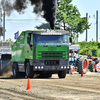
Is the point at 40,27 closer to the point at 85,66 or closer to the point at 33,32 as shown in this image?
the point at 85,66

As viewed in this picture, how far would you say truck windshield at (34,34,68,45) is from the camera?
2089cm

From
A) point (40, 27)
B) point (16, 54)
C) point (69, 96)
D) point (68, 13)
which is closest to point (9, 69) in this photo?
point (16, 54)

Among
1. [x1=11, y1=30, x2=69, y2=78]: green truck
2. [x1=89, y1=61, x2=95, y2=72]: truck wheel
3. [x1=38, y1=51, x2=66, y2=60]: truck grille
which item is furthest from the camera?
[x1=89, y1=61, x2=95, y2=72]: truck wheel

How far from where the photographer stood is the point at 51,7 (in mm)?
30594

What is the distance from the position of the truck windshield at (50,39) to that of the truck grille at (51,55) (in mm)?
587

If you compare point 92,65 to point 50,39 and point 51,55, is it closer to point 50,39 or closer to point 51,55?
point 51,55

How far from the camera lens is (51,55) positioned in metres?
21.1

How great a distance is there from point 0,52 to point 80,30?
2724cm

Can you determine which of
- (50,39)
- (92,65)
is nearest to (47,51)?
(50,39)

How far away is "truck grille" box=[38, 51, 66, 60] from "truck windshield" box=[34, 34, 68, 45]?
1.93ft

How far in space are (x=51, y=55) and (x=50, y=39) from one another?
1.01 m

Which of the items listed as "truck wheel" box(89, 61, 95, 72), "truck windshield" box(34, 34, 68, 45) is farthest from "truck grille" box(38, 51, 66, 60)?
"truck wheel" box(89, 61, 95, 72)

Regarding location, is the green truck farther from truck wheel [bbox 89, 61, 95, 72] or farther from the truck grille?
truck wheel [bbox 89, 61, 95, 72]

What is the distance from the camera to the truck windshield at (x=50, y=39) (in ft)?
68.5
